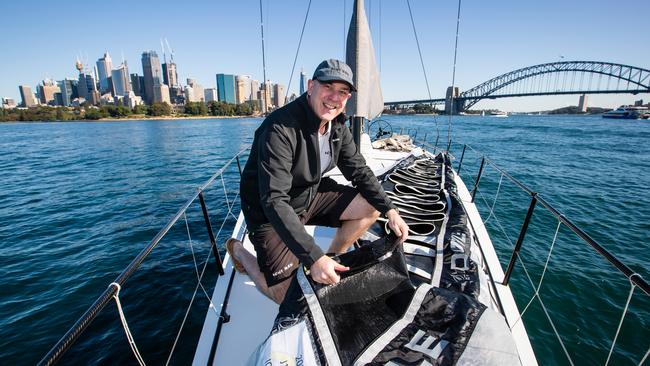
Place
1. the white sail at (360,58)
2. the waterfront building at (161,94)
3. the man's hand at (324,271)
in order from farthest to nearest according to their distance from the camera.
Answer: the waterfront building at (161,94), the white sail at (360,58), the man's hand at (324,271)

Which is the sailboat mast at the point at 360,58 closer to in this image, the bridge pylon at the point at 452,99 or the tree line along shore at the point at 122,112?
the bridge pylon at the point at 452,99

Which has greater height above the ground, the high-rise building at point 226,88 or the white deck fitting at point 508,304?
the high-rise building at point 226,88

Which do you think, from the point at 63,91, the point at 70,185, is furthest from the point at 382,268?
the point at 63,91

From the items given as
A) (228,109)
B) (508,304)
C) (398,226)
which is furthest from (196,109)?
(508,304)

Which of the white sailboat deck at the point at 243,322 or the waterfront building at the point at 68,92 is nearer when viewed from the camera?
the white sailboat deck at the point at 243,322

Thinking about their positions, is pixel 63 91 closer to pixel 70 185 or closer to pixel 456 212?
pixel 70 185

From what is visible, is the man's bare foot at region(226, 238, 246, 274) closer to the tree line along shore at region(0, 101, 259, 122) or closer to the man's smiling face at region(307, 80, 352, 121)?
the man's smiling face at region(307, 80, 352, 121)

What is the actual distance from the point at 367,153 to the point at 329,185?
4.58 metres

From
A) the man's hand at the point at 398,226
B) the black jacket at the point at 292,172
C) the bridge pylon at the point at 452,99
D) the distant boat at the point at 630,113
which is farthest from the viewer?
the distant boat at the point at 630,113


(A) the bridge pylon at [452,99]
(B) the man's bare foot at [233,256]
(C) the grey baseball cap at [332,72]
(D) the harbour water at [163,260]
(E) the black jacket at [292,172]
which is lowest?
(D) the harbour water at [163,260]

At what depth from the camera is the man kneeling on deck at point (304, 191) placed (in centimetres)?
161

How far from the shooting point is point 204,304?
3855 mm

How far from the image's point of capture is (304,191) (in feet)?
7.17

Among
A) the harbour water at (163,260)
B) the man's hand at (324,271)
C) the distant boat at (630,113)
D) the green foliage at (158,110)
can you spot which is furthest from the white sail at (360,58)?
the green foliage at (158,110)
